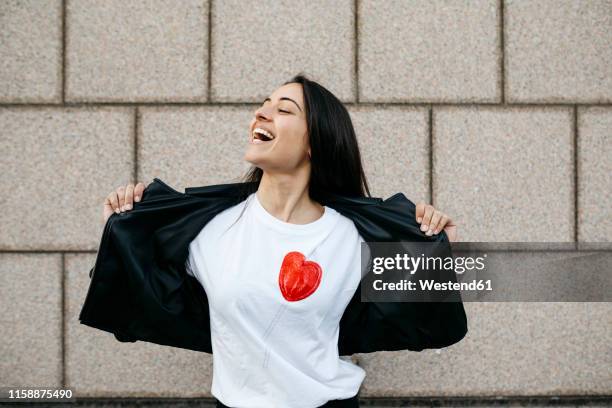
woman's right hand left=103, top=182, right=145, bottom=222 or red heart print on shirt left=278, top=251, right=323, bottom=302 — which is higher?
woman's right hand left=103, top=182, right=145, bottom=222

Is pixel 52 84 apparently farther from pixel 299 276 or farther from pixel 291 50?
pixel 299 276

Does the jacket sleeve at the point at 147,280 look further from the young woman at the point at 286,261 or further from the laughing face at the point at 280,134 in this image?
the laughing face at the point at 280,134

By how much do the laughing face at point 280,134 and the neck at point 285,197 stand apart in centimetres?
6

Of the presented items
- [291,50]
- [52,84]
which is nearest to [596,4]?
[291,50]

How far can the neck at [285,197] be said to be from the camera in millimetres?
2436

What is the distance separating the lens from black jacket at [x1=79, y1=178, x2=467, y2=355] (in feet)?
7.84

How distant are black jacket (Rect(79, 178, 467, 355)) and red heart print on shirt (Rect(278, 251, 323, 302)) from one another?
315 millimetres

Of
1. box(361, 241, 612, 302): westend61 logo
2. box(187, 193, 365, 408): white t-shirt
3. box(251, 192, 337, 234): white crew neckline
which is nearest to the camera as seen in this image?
box(187, 193, 365, 408): white t-shirt

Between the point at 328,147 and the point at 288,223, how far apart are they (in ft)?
1.27

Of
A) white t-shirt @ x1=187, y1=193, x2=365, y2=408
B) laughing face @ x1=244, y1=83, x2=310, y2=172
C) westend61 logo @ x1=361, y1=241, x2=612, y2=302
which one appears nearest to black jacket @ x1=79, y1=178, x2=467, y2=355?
white t-shirt @ x1=187, y1=193, x2=365, y2=408

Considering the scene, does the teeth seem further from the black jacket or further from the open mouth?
the black jacket

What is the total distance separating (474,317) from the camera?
149 inches

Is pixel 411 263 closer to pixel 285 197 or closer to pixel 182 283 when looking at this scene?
pixel 285 197

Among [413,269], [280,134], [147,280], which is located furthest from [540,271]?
[147,280]
